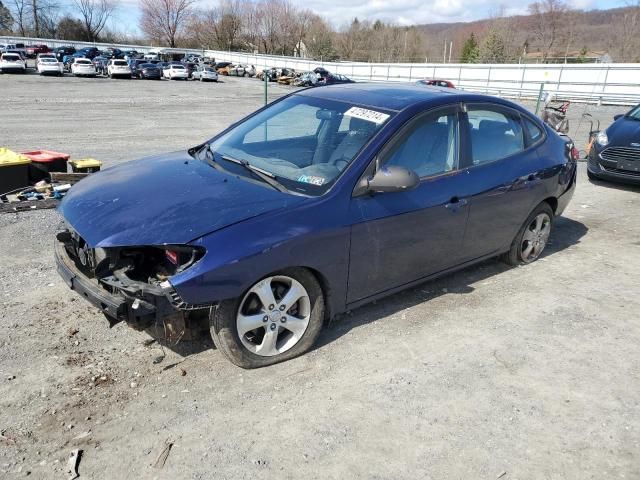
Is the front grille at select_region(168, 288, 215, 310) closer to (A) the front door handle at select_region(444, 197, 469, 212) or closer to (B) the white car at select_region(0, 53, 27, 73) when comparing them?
(A) the front door handle at select_region(444, 197, 469, 212)

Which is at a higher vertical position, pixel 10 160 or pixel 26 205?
pixel 10 160

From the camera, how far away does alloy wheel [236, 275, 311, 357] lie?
3.19 m

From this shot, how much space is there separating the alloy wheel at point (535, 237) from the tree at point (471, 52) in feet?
222

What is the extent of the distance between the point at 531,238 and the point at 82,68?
1753 inches

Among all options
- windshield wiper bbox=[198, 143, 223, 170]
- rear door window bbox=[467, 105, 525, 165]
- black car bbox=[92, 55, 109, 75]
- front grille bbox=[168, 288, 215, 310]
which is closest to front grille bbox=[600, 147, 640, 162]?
rear door window bbox=[467, 105, 525, 165]

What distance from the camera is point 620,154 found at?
8383 mm

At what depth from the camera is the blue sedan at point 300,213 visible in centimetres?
298

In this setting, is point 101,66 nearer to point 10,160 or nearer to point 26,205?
point 10,160

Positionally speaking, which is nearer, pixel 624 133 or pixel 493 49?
pixel 624 133

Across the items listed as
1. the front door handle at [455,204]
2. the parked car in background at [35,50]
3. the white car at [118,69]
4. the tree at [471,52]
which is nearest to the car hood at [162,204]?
the front door handle at [455,204]

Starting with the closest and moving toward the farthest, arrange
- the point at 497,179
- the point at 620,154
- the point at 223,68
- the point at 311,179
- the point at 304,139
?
the point at 311,179, the point at 304,139, the point at 497,179, the point at 620,154, the point at 223,68

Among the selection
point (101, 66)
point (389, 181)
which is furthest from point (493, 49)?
point (389, 181)

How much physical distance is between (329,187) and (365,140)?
0.50 metres

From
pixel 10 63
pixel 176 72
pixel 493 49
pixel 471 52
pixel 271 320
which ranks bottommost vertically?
pixel 271 320
